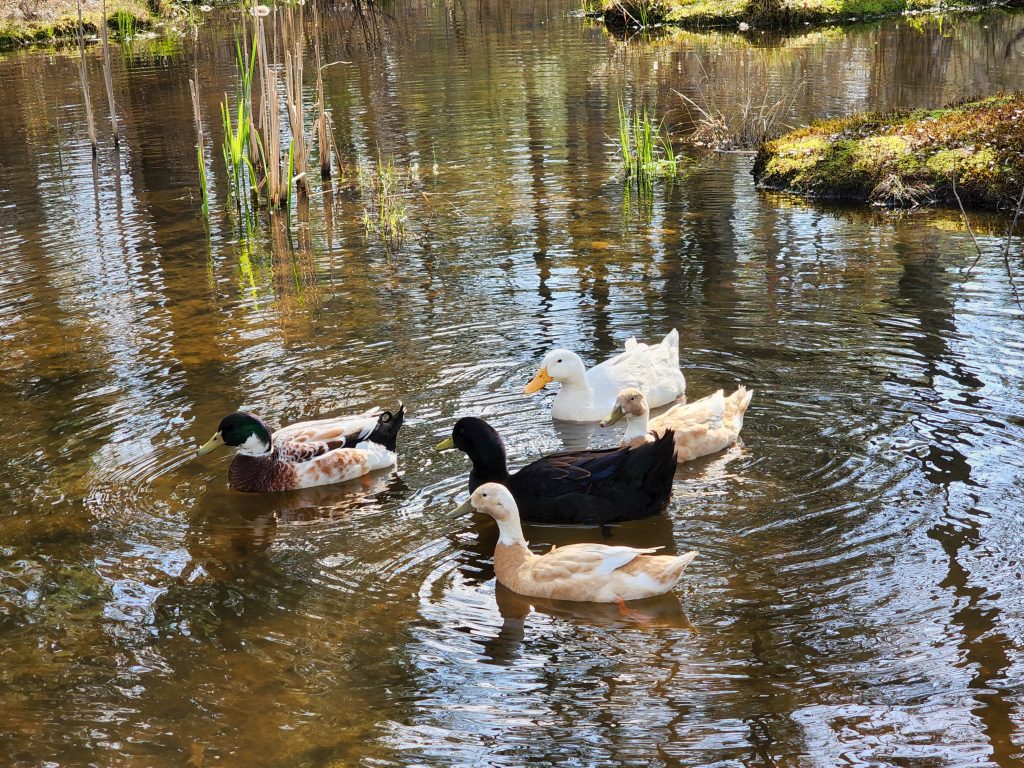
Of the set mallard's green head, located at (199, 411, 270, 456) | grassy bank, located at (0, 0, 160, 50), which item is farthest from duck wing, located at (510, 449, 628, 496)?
grassy bank, located at (0, 0, 160, 50)

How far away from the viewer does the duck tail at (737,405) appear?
8.16 m

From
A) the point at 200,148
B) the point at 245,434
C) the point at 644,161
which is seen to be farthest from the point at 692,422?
the point at 200,148

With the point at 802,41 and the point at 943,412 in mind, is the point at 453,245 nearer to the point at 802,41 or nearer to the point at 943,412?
the point at 943,412

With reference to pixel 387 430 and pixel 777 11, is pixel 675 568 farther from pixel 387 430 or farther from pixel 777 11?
pixel 777 11

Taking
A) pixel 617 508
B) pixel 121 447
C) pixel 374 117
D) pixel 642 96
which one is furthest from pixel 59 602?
pixel 642 96

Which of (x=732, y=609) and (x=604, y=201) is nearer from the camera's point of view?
(x=732, y=609)

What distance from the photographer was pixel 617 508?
23.4 ft

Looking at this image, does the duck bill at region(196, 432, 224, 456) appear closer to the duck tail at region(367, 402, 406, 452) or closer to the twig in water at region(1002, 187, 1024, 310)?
the duck tail at region(367, 402, 406, 452)

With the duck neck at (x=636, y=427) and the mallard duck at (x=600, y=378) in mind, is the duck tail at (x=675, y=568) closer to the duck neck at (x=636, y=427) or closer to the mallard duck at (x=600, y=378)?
the duck neck at (x=636, y=427)

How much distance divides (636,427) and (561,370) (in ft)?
2.88

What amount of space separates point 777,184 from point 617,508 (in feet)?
33.0

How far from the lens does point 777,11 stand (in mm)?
34969

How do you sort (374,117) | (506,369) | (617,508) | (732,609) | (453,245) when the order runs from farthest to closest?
1. (374,117)
2. (453,245)
3. (506,369)
4. (617,508)
5. (732,609)

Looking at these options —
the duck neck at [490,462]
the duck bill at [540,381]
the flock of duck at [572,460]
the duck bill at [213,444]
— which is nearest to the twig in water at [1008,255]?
the flock of duck at [572,460]
